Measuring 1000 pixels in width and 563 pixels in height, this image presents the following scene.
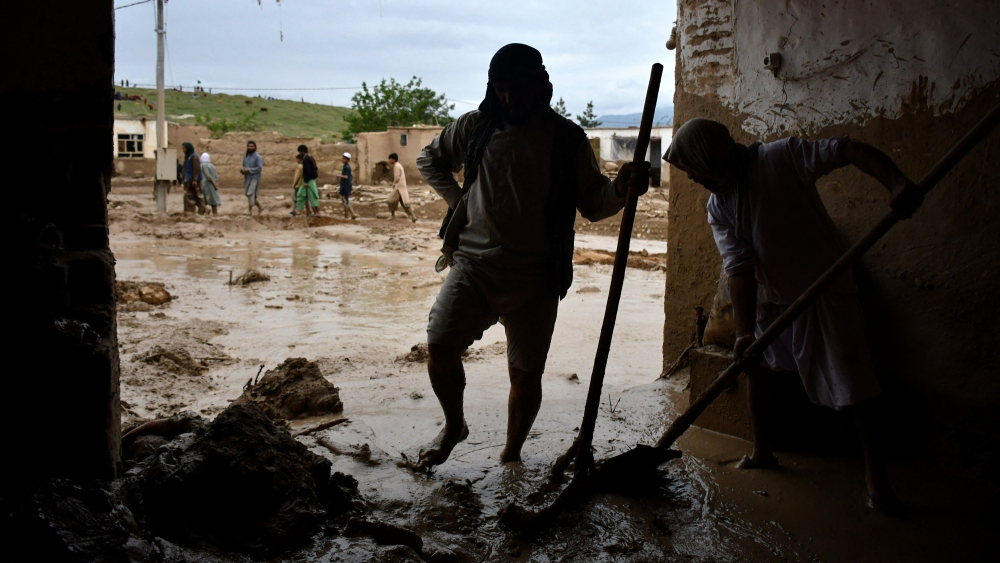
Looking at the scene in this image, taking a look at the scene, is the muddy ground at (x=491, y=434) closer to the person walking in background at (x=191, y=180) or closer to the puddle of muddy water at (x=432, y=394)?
the puddle of muddy water at (x=432, y=394)

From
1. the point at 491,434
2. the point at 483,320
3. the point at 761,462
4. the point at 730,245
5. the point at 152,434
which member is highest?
the point at 730,245

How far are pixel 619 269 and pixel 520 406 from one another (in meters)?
0.78

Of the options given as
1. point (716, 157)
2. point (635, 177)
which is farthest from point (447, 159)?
point (716, 157)

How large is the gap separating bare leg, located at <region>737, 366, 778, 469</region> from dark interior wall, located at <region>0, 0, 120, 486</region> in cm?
243

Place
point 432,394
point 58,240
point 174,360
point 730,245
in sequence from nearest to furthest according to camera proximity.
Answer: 1. point 58,240
2. point 730,245
3. point 432,394
4. point 174,360

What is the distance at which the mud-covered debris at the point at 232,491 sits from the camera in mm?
2008

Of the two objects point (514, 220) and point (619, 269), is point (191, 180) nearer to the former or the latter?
point (514, 220)

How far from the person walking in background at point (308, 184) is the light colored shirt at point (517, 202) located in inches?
514

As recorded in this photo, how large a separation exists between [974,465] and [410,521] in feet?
7.31

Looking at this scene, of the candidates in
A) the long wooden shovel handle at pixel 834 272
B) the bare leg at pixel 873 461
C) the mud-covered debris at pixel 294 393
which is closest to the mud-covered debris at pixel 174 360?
the mud-covered debris at pixel 294 393

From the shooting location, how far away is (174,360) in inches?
183

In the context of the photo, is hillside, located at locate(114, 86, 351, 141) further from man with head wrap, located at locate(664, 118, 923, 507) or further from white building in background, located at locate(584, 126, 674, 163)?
man with head wrap, located at locate(664, 118, 923, 507)

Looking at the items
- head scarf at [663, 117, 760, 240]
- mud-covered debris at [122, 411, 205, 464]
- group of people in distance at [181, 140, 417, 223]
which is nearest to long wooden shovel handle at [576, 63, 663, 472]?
head scarf at [663, 117, 760, 240]

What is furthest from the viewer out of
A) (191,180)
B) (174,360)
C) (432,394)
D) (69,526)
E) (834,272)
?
(191,180)
